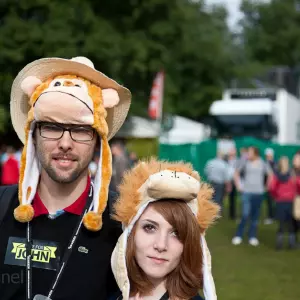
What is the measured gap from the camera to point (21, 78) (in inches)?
133

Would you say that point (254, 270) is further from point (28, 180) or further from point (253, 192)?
point (28, 180)

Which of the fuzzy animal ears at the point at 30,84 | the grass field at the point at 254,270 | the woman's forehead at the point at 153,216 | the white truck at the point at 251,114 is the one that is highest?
the white truck at the point at 251,114

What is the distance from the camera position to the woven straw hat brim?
3264 millimetres

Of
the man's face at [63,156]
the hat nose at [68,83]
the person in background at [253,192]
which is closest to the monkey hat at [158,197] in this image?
the man's face at [63,156]

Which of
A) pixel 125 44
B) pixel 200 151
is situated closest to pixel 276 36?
pixel 200 151

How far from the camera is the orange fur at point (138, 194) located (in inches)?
121

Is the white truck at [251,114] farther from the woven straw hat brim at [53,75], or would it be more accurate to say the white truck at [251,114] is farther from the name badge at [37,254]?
the name badge at [37,254]

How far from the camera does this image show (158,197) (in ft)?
10.0

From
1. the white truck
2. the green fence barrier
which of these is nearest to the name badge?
the white truck

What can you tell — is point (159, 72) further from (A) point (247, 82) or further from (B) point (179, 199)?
(B) point (179, 199)

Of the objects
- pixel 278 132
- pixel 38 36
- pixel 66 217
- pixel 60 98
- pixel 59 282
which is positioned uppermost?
pixel 38 36

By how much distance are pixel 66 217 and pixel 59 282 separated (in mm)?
292

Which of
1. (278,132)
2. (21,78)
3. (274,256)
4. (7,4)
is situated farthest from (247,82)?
(21,78)

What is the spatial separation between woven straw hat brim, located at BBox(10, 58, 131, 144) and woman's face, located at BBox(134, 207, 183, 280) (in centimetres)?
54
